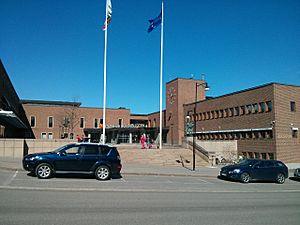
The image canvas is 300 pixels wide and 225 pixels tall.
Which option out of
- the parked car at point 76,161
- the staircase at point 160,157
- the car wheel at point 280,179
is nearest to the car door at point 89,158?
the parked car at point 76,161

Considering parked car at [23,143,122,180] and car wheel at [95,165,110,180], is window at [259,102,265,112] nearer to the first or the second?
parked car at [23,143,122,180]

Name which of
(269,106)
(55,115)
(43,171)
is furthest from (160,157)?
(55,115)

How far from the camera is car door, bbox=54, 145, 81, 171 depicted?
584 inches

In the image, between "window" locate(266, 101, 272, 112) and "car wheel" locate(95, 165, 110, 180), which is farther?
"window" locate(266, 101, 272, 112)

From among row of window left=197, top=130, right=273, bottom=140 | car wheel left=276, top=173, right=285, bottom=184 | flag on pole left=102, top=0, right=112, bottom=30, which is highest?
flag on pole left=102, top=0, right=112, bottom=30

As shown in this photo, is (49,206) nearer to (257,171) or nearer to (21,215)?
(21,215)

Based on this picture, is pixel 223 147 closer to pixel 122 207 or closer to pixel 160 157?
pixel 160 157

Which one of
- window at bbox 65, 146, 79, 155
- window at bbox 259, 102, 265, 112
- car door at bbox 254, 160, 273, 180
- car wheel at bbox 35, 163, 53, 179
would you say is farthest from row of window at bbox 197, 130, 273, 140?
car wheel at bbox 35, 163, 53, 179

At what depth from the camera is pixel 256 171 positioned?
19594 mm

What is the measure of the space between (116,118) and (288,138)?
43594mm

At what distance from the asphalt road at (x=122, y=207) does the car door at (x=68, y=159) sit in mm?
1436

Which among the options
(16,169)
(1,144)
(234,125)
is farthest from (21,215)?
(234,125)

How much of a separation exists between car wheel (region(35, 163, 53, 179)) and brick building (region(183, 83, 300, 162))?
705 inches

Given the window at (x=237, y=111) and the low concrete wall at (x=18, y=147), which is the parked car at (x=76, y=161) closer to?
the low concrete wall at (x=18, y=147)
